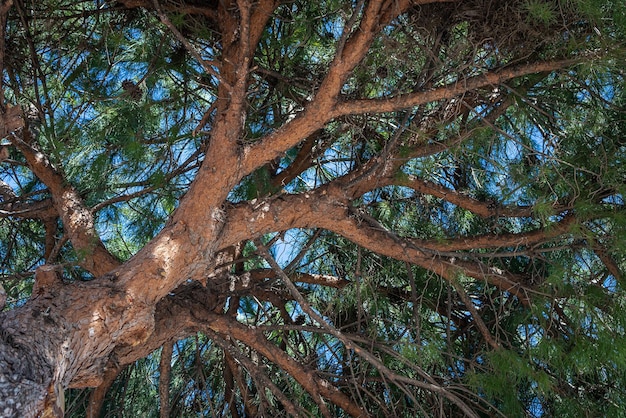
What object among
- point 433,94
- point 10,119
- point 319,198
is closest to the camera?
point 10,119

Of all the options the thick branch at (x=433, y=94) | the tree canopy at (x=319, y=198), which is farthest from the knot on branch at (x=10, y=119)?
the thick branch at (x=433, y=94)

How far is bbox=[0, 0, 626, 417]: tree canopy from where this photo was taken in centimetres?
235

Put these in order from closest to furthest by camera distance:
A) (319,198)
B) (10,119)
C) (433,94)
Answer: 1. (10,119)
2. (433,94)
3. (319,198)

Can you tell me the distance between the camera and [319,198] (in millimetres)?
2703

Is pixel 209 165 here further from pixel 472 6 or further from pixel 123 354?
pixel 472 6

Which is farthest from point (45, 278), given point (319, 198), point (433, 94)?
point (433, 94)

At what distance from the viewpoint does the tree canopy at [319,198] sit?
235 cm

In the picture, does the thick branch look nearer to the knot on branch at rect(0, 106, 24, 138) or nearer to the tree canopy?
the tree canopy

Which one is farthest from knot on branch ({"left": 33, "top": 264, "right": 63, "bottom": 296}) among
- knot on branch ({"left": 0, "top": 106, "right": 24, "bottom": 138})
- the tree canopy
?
knot on branch ({"left": 0, "top": 106, "right": 24, "bottom": 138})

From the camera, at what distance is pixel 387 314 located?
3398 millimetres

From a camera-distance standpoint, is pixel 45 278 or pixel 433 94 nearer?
pixel 45 278

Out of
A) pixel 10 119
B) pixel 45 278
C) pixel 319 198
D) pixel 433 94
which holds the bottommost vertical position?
pixel 45 278

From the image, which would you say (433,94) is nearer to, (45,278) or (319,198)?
(319,198)

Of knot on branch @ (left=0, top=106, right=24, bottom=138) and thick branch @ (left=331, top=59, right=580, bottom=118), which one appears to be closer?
knot on branch @ (left=0, top=106, right=24, bottom=138)
